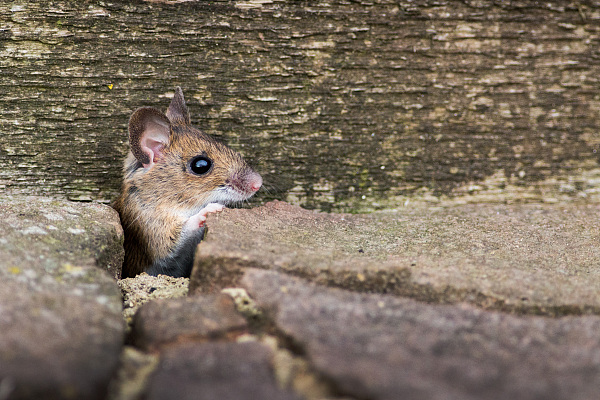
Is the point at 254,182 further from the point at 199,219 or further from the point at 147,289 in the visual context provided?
the point at 147,289

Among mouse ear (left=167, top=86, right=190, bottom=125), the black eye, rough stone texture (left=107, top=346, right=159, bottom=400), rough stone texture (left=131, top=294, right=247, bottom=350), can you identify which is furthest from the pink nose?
rough stone texture (left=107, top=346, right=159, bottom=400)

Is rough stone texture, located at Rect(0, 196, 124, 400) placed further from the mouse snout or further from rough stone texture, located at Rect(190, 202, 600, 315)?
the mouse snout

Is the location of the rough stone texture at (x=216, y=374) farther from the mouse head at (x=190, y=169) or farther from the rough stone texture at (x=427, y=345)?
the mouse head at (x=190, y=169)

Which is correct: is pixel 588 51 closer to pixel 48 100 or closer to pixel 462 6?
pixel 462 6

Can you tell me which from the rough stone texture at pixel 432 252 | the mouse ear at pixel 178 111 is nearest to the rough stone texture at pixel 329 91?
the mouse ear at pixel 178 111

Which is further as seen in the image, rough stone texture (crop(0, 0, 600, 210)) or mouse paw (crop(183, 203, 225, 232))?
rough stone texture (crop(0, 0, 600, 210))

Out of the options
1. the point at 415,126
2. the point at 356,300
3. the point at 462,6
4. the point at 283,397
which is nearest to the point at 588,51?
the point at 462,6

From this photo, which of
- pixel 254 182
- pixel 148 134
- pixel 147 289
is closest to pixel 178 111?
pixel 148 134
